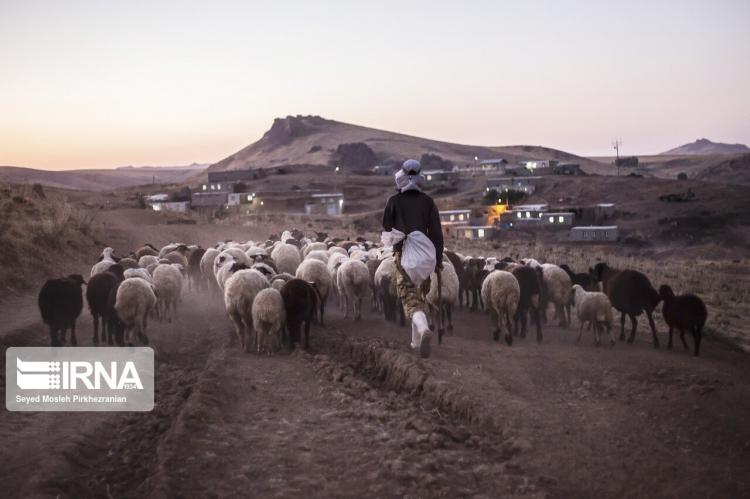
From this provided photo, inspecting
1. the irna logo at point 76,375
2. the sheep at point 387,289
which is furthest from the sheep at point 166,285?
the sheep at point 387,289

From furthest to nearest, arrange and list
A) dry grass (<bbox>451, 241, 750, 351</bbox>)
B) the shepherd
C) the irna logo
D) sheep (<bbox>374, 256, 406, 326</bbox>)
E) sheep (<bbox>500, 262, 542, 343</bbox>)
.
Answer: dry grass (<bbox>451, 241, 750, 351</bbox>), sheep (<bbox>374, 256, 406, 326</bbox>), sheep (<bbox>500, 262, 542, 343</bbox>), the irna logo, the shepherd

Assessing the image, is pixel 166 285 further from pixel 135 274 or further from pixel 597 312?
pixel 597 312

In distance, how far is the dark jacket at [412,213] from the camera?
7355 mm

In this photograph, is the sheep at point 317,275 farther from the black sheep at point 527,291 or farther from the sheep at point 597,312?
the sheep at point 597,312

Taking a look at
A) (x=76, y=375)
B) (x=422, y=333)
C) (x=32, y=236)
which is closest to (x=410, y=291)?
(x=422, y=333)

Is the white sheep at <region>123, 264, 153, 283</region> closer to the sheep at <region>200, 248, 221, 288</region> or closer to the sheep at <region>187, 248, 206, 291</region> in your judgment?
the sheep at <region>200, 248, 221, 288</region>

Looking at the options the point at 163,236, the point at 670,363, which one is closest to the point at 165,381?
the point at 670,363

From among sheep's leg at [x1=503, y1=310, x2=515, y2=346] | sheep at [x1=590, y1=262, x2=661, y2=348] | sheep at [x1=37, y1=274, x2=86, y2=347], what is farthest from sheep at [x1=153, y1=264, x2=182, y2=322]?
sheep at [x1=590, y1=262, x2=661, y2=348]

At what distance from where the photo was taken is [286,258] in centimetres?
1678

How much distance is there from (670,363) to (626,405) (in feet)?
8.05

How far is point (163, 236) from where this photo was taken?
27844 mm

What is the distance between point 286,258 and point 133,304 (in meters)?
6.75

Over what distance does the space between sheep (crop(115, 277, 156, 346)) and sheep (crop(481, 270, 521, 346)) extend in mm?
5610

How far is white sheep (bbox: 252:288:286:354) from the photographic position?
9.93 metres
